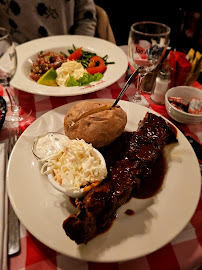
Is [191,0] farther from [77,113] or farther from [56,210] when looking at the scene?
[56,210]

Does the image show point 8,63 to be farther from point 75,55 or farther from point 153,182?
point 153,182

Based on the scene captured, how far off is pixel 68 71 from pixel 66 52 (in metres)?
0.80

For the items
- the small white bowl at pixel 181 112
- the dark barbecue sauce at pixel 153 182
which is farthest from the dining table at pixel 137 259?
the small white bowl at pixel 181 112

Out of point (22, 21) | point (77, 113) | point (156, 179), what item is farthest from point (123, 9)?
point (156, 179)

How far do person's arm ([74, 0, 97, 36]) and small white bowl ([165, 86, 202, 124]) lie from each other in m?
2.29

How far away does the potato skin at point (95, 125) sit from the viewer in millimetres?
1629

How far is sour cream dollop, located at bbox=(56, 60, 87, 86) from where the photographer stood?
245cm

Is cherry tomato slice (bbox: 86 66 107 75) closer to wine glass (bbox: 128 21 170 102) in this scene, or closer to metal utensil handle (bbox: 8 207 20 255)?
wine glass (bbox: 128 21 170 102)

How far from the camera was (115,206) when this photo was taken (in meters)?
1.28

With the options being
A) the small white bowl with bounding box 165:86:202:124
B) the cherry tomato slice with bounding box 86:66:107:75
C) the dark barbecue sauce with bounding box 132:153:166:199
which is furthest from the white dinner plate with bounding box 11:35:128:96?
the dark barbecue sauce with bounding box 132:153:166:199

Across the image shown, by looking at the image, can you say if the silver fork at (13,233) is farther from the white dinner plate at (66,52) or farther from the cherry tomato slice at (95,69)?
the cherry tomato slice at (95,69)

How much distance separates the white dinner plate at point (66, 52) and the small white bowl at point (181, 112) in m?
0.64

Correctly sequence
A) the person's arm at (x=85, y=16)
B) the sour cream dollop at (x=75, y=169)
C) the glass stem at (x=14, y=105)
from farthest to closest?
the person's arm at (x=85, y=16)
the glass stem at (x=14, y=105)
the sour cream dollop at (x=75, y=169)

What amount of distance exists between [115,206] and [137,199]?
0.23 meters
